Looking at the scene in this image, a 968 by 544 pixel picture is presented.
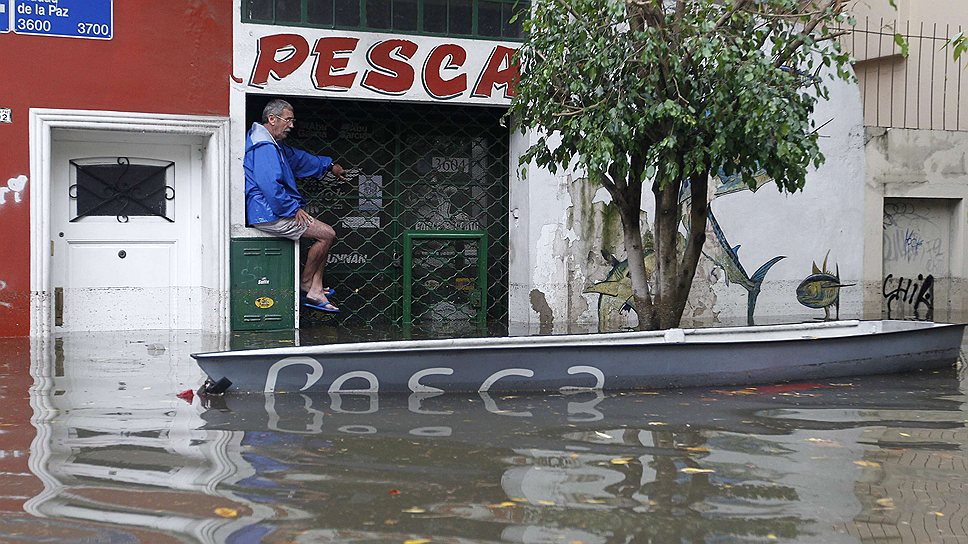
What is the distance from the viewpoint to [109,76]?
1121cm

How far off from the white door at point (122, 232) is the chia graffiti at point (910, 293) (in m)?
9.18

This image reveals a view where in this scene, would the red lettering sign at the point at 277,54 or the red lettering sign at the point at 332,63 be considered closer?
the red lettering sign at the point at 277,54

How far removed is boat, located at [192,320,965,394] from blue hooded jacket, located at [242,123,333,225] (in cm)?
433

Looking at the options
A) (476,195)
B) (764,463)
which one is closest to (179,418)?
(764,463)

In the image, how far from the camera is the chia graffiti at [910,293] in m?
14.6

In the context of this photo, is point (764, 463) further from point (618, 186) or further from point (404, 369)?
point (618, 186)

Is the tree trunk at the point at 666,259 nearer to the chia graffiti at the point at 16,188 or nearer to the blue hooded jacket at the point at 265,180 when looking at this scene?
the blue hooded jacket at the point at 265,180

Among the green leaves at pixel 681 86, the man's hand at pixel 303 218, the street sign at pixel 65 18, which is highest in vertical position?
the street sign at pixel 65 18

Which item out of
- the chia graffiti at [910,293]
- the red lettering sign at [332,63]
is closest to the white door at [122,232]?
the red lettering sign at [332,63]

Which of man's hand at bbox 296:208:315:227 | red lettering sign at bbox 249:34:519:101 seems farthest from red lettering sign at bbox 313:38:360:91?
man's hand at bbox 296:208:315:227

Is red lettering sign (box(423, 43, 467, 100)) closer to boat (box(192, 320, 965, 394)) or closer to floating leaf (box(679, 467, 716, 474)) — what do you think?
boat (box(192, 320, 965, 394))

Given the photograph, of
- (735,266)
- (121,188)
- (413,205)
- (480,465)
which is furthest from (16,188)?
(735,266)

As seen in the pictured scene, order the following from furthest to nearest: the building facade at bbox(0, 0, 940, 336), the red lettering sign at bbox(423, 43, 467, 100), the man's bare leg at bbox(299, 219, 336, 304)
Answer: the red lettering sign at bbox(423, 43, 467, 100) < the man's bare leg at bbox(299, 219, 336, 304) < the building facade at bbox(0, 0, 940, 336)

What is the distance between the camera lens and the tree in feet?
28.5
